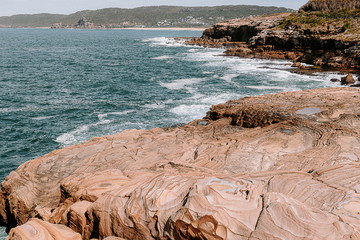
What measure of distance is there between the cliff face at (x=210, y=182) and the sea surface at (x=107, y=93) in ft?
14.1

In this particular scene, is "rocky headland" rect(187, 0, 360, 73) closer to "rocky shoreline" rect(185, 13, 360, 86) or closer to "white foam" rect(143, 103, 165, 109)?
"rocky shoreline" rect(185, 13, 360, 86)

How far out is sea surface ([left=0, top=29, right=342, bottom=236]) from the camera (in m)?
22.4

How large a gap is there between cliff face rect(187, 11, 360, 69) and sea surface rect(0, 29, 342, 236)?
520 centimetres

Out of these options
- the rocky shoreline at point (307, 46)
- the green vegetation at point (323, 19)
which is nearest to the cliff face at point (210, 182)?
the rocky shoreline at point (307, 46)

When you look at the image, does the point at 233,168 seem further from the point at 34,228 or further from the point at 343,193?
the point at 34,228

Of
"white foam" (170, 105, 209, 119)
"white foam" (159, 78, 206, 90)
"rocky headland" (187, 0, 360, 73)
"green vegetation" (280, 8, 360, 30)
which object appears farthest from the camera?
"green vegetation" (280, 8, 360, 30)

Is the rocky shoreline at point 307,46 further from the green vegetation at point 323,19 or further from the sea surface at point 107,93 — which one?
the sea surface at point 107,93

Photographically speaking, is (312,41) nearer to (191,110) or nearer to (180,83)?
A: (180,83)

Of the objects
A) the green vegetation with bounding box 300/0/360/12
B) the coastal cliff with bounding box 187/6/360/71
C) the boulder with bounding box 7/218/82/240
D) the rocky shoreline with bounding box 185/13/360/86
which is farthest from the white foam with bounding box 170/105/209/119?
the green vegetation with bounding box 300/0/360/12

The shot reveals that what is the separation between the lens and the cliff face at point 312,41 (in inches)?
1759

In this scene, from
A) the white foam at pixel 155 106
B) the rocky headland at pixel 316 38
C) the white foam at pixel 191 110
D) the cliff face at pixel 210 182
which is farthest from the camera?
the rocky headland at pixel 316 38

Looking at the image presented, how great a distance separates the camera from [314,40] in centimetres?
5275

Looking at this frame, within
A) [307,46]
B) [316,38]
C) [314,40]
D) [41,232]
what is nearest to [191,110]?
[41,232]

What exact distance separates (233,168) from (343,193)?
4408 millimetres
